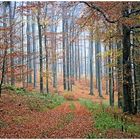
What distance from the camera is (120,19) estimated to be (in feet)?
45.9

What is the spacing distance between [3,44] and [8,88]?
6842mm

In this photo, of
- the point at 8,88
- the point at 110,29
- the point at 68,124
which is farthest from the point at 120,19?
the point at 8,88

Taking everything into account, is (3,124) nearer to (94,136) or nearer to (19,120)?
(19,120)

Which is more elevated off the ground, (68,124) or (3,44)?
(3,44)

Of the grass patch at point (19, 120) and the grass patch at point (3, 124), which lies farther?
the grass patch at point (19, 120)

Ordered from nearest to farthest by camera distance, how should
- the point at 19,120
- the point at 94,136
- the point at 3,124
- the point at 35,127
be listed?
the point at 94,136 < the point at 35,127 < the point at 3,124 < the point at 19,120

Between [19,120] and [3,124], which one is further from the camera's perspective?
[19,120]

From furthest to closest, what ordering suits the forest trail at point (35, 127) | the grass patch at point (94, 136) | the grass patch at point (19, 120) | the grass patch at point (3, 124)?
the grass patch at point (19, 120) < the grass patch at point (3, 124) < the forest trail at point (35, 127) < the grass patch at point (94, 136)

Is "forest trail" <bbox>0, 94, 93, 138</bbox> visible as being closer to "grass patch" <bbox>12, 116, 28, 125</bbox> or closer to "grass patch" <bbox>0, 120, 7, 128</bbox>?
"grass patch" <bbox>12, 116, 28, 125</bbox>

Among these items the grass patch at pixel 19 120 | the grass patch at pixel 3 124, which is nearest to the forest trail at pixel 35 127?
the grass patch at pixel 19 120

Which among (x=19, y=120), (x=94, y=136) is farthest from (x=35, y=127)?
(x=94, y=136)

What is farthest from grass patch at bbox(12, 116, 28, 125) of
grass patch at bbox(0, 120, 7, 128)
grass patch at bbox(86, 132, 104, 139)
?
grass patch at bbox(86, 132, 104, 139)

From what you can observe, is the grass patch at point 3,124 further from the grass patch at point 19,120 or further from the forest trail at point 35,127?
the grass patch at point 19,120

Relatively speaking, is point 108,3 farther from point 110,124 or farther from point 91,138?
point 91,138
